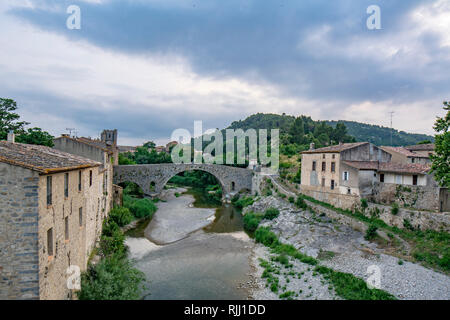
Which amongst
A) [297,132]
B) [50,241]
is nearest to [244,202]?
[50,241]

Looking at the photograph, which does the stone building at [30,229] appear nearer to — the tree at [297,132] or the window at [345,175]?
the window at [345,175]

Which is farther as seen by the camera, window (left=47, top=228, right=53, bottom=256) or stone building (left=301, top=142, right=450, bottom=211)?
stone building (left=301, top=142, right=450, bottom=211)

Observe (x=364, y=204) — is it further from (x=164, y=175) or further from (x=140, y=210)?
(x=164, y=175)

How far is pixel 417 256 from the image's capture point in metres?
13.6

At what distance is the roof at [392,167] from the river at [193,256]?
34.5 ft

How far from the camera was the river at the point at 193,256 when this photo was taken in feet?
40.9

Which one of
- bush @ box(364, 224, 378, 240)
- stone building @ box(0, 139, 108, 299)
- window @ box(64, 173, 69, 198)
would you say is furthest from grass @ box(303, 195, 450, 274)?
window @ box(64, 173, 69, 198)

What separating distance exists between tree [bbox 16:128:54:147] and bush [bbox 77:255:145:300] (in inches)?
427

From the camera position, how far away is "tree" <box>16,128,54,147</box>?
18.3 m

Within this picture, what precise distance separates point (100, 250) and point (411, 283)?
15679mm

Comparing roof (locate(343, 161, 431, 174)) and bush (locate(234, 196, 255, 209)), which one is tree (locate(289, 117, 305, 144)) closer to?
bush (locate(234, 196, 255, 209))

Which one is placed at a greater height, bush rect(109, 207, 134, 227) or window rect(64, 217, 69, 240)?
window rect(64, 217, 69, 240)

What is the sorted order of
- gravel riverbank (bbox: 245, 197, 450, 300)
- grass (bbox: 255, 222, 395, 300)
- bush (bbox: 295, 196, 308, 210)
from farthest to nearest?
bush (bbox: 295, 196, 308, 210), gravel riverbank (bbox: 245, 197, 450, 300), grass (bbox: 255, 222, 395, 300)

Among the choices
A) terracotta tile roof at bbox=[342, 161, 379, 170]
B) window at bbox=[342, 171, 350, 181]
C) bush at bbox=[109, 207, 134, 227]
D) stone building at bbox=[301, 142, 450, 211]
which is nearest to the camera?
stone building at bbox=[301, 142, 450, 211]
